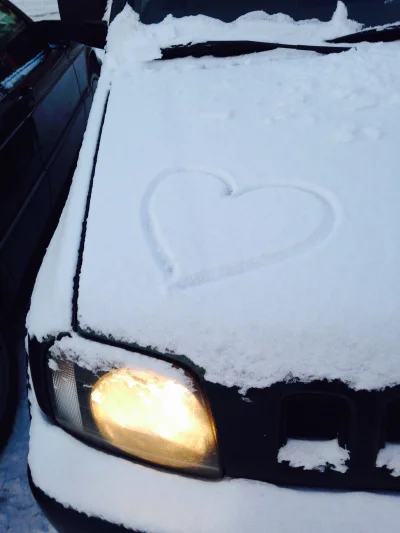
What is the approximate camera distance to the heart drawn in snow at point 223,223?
1242mm

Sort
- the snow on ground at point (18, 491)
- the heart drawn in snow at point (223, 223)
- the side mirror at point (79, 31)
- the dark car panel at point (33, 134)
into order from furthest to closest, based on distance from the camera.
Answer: the side mirror at point (79, 31) < the dark car panel at point (33, 134) < the snow on ground at point (18, 491) < the heart drawn in snow at point (223, 223)

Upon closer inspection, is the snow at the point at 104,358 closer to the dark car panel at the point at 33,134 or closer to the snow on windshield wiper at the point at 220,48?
the dark car panel at the point at 33,134

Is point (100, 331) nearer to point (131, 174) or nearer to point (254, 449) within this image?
point (254, 449)

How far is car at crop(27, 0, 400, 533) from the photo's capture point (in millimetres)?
1115

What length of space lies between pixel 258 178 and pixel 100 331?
60 cm

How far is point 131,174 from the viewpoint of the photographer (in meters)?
1.57

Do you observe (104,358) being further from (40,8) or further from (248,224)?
(40,8)

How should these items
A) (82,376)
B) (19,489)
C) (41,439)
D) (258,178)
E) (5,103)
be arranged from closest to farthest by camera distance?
(82,376) → (41,439) → (258,178) → (19,489) → (5,103)

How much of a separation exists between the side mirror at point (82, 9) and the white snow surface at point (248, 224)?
2.82ft

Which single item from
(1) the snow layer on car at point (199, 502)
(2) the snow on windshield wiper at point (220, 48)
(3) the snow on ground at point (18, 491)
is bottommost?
(3) the snow on ground at point (18, 491)

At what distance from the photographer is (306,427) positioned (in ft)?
3.85

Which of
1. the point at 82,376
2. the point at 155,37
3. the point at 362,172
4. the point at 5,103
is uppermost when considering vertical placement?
the point at 155,37

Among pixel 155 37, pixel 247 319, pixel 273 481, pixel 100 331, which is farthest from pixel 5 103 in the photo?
pixel 273 481

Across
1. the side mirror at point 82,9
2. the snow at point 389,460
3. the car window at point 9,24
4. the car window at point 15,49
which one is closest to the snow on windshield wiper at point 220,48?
the side mirror at point 82,9
